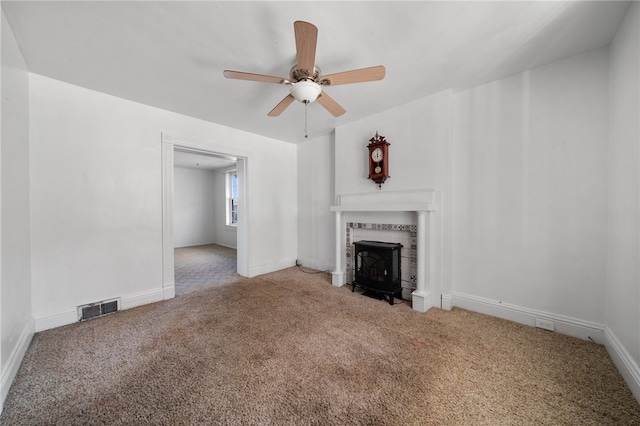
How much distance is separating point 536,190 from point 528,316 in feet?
3.94

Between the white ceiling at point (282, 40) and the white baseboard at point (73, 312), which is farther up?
the white ceiling at point (282, 40)

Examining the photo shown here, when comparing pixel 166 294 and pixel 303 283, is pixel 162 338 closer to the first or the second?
pixel 166 294

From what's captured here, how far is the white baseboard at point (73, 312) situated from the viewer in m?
2.21

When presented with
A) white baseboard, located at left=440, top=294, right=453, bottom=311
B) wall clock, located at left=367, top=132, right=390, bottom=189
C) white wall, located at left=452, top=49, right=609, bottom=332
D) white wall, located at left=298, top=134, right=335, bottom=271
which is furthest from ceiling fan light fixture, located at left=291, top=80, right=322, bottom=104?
white baseboard, located at left=440, top=294, right=453, bottom=311

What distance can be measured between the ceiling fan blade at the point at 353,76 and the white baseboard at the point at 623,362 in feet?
8.14

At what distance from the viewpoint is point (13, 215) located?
1729 millimetres

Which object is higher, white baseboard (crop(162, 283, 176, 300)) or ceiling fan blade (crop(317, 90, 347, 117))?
ceiling fan blade (crop(317, 90, 347, 117))

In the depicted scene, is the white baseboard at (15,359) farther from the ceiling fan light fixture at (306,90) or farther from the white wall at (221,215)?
the white wall at (221,215)

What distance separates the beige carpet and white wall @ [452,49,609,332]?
15.7 inches

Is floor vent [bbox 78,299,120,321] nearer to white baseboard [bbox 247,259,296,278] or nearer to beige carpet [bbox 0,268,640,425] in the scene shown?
beige carpet [bbox 0,268,640,425]

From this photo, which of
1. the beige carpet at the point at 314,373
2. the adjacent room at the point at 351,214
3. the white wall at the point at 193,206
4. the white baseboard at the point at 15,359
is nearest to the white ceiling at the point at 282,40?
the adjacent room at the point at 351,214

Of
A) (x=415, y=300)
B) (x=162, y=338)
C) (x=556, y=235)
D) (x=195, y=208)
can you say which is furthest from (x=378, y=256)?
(x=195, y=208)

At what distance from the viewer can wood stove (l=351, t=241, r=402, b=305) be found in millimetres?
2818

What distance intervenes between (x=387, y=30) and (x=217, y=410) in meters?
2.70
